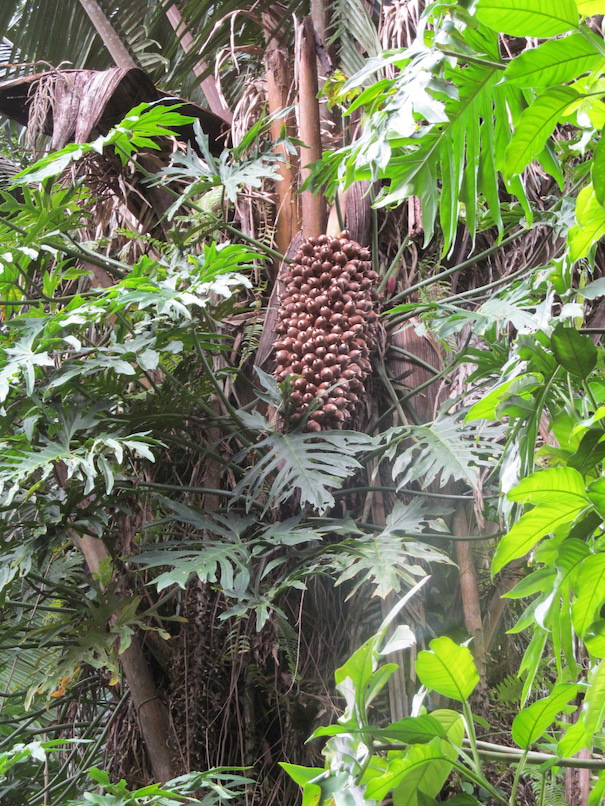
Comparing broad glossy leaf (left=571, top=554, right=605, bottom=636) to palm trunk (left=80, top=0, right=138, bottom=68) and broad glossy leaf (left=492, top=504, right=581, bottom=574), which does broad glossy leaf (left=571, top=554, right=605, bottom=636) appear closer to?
broad glossy leaf (left=492, top=504, right=581, bottom=574)

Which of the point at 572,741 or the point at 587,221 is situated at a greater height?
the point at 587,221

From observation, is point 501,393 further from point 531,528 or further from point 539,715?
point 539,715

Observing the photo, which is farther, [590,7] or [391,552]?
[391,552]

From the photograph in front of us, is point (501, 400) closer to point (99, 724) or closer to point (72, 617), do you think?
point (72, 617)

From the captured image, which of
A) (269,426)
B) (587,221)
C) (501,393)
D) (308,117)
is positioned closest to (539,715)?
(501,393)

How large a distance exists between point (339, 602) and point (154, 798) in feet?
1.92

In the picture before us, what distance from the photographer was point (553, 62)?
602 mm

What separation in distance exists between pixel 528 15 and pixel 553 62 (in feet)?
0.20

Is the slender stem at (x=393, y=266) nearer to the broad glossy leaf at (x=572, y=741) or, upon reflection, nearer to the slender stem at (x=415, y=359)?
the slender stem at (x=415, y=359)

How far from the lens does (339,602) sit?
155cm

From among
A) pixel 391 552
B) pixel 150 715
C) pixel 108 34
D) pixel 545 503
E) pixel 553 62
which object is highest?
pixel 108 34

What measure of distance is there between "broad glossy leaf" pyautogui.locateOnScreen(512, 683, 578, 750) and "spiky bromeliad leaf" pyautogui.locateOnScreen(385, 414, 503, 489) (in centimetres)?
63

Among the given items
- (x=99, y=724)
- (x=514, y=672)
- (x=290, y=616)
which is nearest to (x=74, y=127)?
(x=290, y=616)

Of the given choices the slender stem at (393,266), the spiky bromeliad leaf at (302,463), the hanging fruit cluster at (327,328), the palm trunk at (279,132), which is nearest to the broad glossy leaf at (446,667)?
the spiky bromeliad leaf at (302,463)
